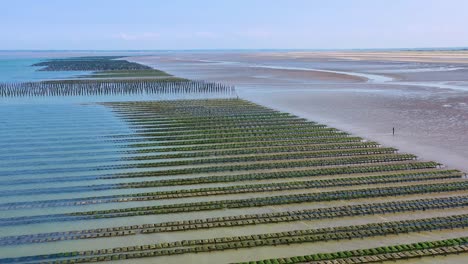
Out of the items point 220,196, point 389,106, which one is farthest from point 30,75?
point 220,196

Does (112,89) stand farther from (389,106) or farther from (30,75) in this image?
(389,106)

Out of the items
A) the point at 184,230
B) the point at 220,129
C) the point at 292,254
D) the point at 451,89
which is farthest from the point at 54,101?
the point at 451,89

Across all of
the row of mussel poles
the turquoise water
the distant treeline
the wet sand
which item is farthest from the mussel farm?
the distant treeline

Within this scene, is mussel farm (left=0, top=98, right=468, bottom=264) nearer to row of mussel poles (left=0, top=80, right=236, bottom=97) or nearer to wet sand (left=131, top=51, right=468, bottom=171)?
wet sand (left=131, top=51, right=468, bottom=171)

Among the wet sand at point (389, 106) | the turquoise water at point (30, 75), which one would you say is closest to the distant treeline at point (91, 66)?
the turquoise water at point (30, 75)

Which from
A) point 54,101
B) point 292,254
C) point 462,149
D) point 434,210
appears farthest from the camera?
point 54,101

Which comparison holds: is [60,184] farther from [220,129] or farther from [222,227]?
[220,129]
